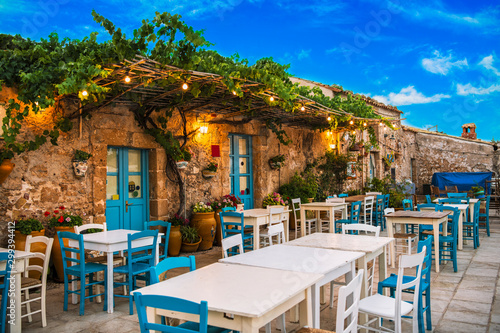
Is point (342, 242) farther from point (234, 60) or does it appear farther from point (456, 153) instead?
point (456, 153)

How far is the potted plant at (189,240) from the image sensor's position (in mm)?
6773

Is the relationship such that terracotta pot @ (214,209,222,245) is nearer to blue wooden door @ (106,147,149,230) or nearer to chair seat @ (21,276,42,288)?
blue wooden door @ (106,147,149,230)

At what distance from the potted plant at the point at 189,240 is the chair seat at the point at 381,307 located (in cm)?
425

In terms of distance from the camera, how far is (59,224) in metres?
5.26

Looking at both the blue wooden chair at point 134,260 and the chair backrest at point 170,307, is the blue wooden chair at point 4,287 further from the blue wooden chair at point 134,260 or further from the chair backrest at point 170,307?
the chair backrest at point 170,307

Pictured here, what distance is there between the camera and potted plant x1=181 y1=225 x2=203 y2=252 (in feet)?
22.2

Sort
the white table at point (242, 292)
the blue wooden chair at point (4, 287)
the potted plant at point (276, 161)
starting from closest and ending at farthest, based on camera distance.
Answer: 1. the white table at point (242, 292)
2. the blue wooden chair at point (4, 287)
3. the potted plant at point (276, 161)

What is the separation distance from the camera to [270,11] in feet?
22.5

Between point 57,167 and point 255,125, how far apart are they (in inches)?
180

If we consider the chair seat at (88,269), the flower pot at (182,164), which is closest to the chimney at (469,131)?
the flower pot at (182,164)

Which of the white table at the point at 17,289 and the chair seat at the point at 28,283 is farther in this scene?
the chair seat at the point at 28,283

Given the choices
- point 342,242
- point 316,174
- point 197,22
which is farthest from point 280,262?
point 316,174

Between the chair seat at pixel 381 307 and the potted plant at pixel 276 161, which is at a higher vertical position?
the potted plant at pixel 276 161

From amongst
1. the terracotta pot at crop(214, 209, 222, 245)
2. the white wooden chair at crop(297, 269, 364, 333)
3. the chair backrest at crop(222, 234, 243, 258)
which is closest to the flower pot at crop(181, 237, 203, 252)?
the terracotta pot at crop(214, 209, 222, 245)
